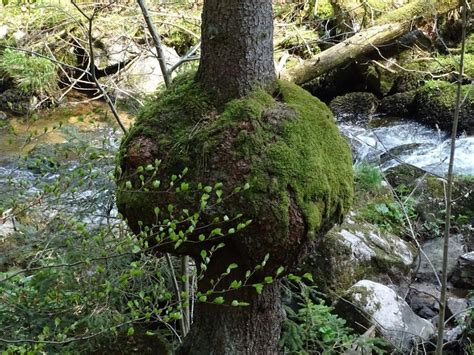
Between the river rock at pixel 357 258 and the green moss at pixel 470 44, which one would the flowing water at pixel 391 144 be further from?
the river rock at pixel 357 258

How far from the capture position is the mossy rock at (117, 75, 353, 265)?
2.27 metres

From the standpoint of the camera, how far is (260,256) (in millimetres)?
2336

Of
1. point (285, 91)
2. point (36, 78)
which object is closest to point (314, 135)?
point (285, 91)

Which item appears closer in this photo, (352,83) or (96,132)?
(96,132)

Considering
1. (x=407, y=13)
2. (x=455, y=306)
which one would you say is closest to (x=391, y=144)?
(x=407, y=13)

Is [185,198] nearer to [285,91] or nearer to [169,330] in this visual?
[285,91]

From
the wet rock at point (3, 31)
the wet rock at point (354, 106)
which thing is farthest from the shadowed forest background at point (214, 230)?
the wet rock at point (3, 31)

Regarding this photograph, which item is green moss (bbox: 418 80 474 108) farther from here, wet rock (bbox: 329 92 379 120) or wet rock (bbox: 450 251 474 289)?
wet rock (bbox: 450 251 474 289)

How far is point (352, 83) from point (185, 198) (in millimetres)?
7791

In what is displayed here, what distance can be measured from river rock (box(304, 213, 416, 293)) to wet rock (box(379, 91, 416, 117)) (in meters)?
4.48

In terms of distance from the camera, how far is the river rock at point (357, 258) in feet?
13.1

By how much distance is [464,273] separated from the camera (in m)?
5.09

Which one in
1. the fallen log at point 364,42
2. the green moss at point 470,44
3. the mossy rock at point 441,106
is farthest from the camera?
the green moss at point 470,44

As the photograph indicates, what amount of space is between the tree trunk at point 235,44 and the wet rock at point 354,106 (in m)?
6.71
